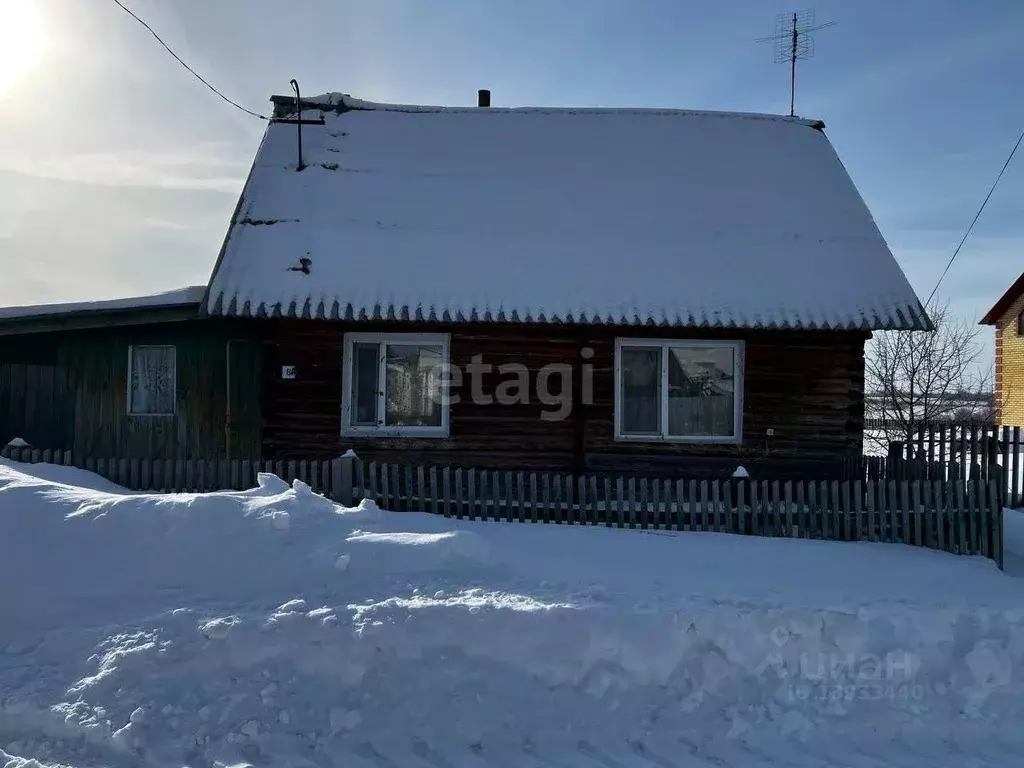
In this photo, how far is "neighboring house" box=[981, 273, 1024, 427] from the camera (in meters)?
27.8

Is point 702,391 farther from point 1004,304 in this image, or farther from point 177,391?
point 1004,304

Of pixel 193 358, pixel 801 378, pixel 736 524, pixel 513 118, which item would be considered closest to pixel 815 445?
pixel 801 378

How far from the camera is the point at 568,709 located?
14.5ft

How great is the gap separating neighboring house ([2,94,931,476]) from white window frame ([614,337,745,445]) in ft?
0.10

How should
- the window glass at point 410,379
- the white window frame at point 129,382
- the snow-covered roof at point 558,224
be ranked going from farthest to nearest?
the white window frame at point 129,382, the window glass at point 410,379, the snow-covered roof at point 558,224

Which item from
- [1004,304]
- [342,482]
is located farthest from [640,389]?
[1004,304]

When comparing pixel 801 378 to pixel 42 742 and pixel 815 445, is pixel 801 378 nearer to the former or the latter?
pixel 815 445

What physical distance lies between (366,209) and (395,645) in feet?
28.0

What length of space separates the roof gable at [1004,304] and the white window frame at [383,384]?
87.6 feet

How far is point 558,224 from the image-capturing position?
11547 mm

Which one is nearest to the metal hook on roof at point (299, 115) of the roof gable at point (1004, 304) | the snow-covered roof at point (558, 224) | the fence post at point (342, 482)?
the snow-covered roof at point (558, 224)

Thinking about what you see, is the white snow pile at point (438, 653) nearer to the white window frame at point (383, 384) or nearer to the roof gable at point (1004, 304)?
the white window frame at point (383, 384)

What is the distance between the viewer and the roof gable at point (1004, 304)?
27.3 meters

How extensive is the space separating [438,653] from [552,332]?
650cm
